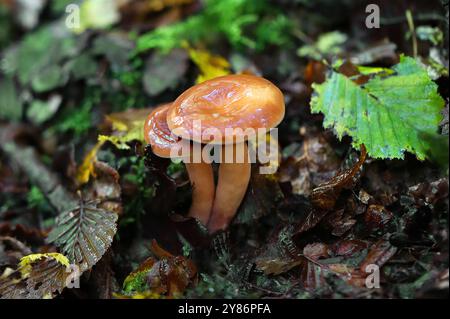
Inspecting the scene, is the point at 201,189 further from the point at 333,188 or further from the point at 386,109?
the point at 386,109

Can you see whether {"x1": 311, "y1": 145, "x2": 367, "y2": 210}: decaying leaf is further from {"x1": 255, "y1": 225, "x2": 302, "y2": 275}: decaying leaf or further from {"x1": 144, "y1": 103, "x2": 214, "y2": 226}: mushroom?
{"x1": 144, "y1": 103, "x2": 214, "y2": 226}: mushroom

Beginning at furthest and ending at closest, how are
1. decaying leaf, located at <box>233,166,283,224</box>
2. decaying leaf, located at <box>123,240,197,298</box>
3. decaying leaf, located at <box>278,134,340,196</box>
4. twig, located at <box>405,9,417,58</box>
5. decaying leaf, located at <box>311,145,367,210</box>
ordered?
twig, located at <box>405,9,417,58</box> < decaying leaf, located at <box>278,134,340,196</box> < decaying leaf, located at <box>233,166,283,224</box> < decaying leaf, located at <box>311,145,367,210</box> < decaying leaf, located at <box>123,240,197,298</box>

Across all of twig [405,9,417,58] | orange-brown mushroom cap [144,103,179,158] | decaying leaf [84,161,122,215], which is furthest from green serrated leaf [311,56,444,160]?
decaying leaf [84,161,122,215]

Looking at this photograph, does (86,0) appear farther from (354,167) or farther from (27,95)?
(354,167)

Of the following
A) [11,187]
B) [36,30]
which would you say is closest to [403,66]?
[11,187]

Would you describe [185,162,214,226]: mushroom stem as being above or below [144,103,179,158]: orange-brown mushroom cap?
below

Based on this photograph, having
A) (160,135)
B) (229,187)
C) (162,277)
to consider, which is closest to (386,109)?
(229,187)
